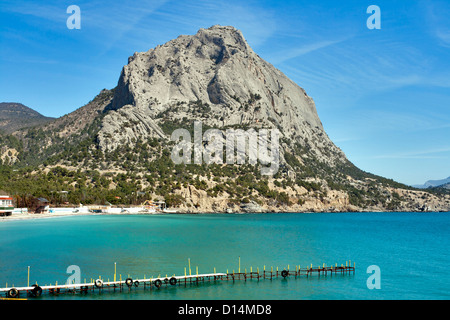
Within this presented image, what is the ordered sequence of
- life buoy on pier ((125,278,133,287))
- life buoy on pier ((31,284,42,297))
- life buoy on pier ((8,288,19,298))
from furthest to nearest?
life buoy on pier ((125,278,133,287)) < life buoy on pier ((31,284,42,297)) < life buoy on pier ((8,288,19,298))

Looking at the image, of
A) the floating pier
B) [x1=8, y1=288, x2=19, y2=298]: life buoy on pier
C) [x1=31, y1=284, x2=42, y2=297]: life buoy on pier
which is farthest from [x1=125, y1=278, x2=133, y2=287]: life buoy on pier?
[x1=8, y1=288, x2=19, y2=298]: life buoy on pier

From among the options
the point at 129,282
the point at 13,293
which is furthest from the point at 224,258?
the point at 13,293

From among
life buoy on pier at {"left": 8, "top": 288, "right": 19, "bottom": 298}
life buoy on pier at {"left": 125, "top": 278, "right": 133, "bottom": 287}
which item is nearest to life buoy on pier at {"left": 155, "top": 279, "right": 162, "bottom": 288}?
life buoy on pier at {"left": 125, "top": 278, "right": 133, "bottom": 287}

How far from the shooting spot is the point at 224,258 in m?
61.7

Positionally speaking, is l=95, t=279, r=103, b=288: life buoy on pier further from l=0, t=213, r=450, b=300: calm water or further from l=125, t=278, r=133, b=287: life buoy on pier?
l=125, t=278, r=133, b=287: life buoy on pier

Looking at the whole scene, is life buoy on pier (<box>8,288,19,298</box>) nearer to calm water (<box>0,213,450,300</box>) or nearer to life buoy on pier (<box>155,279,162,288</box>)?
calm water (<box>0,213,450,300</box>)

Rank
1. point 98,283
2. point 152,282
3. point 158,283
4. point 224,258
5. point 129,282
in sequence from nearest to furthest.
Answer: point 98,283, point 129,282, point 158,283, point 152,282, point 224,258

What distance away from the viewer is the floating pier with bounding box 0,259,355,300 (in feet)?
131

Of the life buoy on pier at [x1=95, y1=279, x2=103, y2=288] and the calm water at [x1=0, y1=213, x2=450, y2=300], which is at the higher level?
the life buoy on pier at [x1=95, y1=279, x2=103, y2=288]

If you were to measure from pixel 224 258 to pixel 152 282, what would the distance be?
1899 centimetres

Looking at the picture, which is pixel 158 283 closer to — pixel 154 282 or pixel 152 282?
pixel 154 282

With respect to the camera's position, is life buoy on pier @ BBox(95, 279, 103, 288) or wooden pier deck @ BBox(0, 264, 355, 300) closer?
wooden pier deck @ BBox(0, 264, 355, 300)

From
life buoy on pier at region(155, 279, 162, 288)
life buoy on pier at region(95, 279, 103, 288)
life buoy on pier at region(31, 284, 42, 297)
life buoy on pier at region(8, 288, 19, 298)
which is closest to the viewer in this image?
life buoy on pier at region(8, 288, 19, 298)
